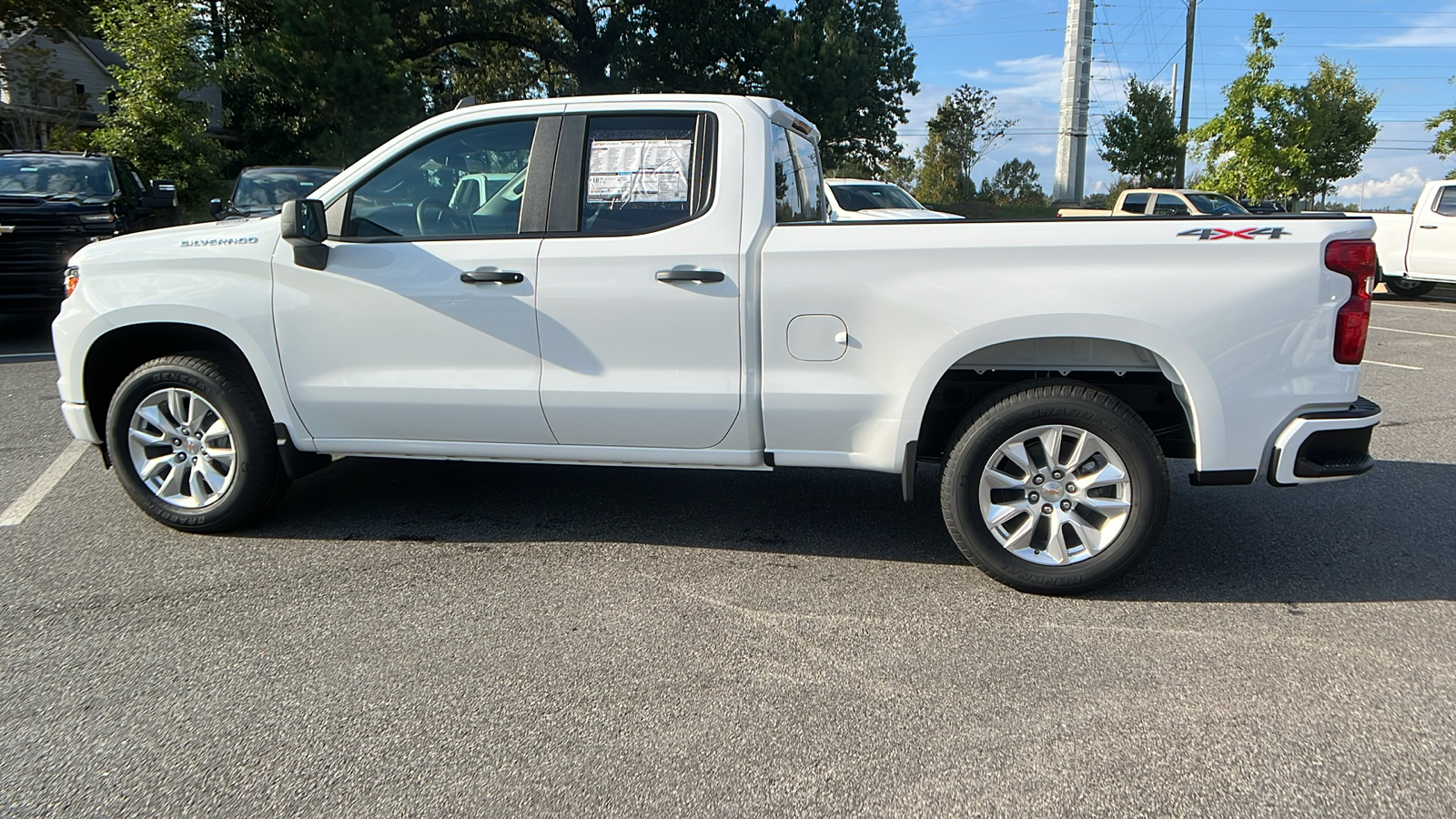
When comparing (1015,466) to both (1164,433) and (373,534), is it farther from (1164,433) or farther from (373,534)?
(373,534)

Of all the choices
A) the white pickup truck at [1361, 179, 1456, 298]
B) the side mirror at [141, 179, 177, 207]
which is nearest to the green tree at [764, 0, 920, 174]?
the white pickup truck at [1361, 179, 1456, 298]

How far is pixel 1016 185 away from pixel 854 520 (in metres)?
42.7

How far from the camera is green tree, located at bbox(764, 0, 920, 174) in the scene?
2883 centimetres

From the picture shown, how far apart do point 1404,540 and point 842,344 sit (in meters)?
2.78

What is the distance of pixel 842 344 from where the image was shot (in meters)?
3.86

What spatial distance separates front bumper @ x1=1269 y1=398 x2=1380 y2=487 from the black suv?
10359mm

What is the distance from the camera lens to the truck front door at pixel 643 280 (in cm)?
395

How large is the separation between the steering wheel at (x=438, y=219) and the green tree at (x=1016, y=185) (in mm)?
41575

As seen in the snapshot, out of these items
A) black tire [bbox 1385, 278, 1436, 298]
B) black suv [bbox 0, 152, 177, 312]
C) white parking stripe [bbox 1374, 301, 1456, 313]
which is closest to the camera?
black suv [bbox 0, 152, 177, 312]

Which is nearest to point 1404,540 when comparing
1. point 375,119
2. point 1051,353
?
point 1051,353

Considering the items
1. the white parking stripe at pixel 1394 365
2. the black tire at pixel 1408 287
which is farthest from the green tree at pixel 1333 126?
the white parking stripe at pixel 1394 365

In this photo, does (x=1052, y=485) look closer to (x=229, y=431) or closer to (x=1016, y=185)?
(x=229, y=431)

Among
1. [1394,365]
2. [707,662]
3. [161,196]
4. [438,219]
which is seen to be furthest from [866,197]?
[707,662]

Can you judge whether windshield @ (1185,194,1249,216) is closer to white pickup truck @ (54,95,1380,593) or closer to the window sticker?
white pickup truck @ (54,95,1380,593)
